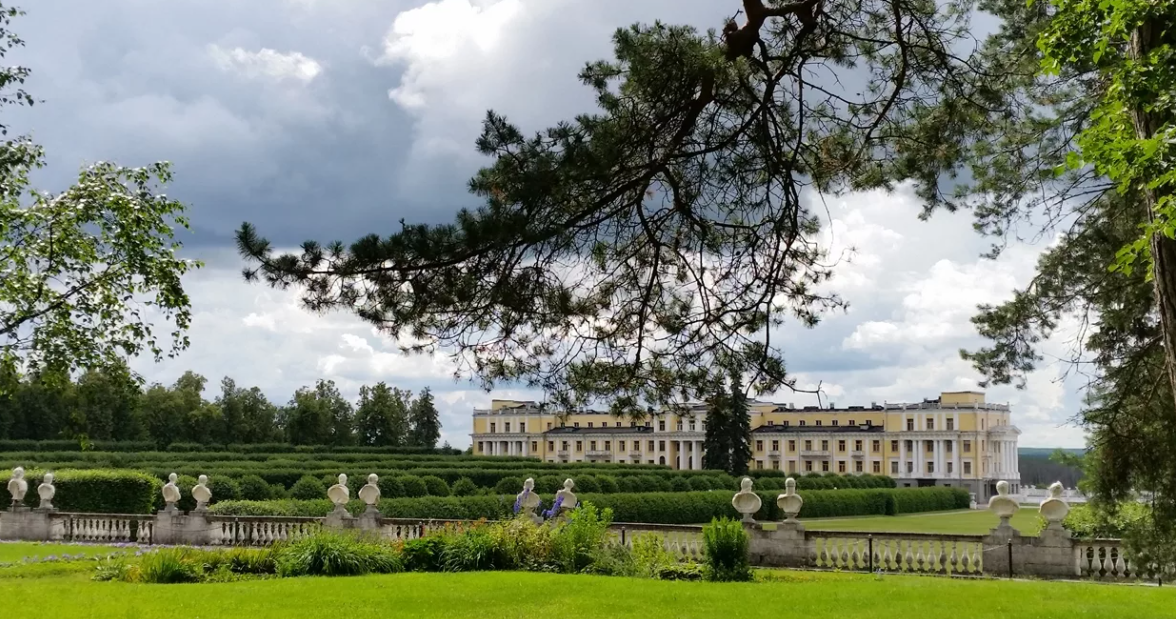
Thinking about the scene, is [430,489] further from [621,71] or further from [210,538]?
[621,71]

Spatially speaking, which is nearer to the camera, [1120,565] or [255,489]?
[1120,565]

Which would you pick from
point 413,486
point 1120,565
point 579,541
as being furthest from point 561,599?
point 413,486

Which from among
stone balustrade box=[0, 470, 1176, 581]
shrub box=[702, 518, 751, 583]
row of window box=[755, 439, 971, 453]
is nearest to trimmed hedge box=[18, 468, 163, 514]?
stone balustrade box=[0, 470, 1176, 581]

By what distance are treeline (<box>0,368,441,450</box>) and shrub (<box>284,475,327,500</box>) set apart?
30.4 m

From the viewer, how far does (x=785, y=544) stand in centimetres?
1773

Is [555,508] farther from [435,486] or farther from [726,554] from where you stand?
[435,486]

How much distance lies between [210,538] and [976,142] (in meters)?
16.6

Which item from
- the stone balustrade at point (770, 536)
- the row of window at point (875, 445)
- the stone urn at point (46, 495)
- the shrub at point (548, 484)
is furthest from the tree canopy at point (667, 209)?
the row of window at point (875, 445)

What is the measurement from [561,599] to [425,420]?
7576cm

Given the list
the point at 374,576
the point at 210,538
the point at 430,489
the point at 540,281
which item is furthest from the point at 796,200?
the point at 430,489

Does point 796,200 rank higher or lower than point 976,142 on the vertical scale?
lower

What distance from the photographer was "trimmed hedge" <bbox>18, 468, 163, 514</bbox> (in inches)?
984

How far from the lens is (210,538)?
20812mm

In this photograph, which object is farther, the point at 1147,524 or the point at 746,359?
the point at 1147,524
